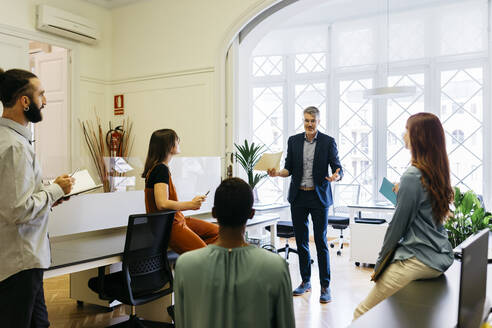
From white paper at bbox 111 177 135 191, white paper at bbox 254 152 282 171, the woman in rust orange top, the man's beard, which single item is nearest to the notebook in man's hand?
the woman in rust orange top

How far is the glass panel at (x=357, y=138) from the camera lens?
730 centimetres

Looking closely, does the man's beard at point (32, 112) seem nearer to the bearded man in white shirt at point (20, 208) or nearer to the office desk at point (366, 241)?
the bearded man in white shirt at point (20, 208)

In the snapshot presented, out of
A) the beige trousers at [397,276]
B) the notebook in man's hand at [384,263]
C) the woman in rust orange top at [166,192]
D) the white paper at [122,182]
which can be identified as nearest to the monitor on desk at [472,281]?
the beige trousers at [397,276]

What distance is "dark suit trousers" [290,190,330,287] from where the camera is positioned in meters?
3.95

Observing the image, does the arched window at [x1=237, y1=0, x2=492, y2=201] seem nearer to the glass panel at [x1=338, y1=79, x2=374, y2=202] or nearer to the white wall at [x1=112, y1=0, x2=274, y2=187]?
the glass panel at [x1=338, y1=79, x2=374, y2=202]

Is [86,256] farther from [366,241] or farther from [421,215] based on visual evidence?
[366,241]

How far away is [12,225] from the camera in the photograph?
1971 millimetres

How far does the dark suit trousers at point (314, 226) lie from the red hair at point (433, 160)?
6.45 ft

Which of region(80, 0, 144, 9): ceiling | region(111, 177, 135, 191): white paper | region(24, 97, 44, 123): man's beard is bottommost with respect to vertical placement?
region(111, 177, 135, 191): white paper

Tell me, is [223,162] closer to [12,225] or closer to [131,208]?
[131,208]

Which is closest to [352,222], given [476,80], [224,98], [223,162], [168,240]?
[223,162]

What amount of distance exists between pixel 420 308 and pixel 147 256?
187 centimetres

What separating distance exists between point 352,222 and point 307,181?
2.02 meters

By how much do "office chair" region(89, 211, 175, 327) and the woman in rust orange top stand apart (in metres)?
0.09
